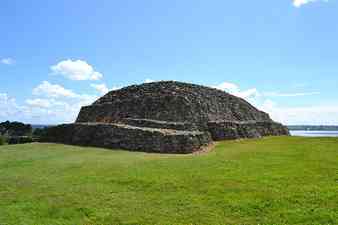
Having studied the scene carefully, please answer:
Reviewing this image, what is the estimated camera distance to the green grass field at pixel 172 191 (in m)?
7.94

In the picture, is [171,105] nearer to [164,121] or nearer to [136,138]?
[164,121]

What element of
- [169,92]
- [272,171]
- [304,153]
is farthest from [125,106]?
[272,171]

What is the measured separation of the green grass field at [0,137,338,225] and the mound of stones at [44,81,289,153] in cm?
520

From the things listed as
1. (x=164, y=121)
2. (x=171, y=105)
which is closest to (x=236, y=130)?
(x=164, y=121)

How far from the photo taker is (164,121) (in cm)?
2688

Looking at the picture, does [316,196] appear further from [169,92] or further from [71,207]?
[169,92]

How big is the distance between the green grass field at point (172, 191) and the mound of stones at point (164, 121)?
5.20 metres

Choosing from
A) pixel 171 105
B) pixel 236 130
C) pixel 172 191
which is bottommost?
pixel 172 191

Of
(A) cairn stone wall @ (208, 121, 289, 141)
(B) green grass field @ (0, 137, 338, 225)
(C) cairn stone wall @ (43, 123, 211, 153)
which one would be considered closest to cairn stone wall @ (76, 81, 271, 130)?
(A) cairn stone wall @ (208, 121, 289, 141)

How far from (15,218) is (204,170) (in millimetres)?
6843

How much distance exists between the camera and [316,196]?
8945 mm

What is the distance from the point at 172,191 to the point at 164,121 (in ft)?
55.7

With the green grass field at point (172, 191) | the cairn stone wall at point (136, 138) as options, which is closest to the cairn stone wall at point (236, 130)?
the cairn stone wall at point (136, 138)

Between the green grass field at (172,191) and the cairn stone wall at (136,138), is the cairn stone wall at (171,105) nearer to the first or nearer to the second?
the cairn stone wall at (136,138)
